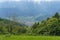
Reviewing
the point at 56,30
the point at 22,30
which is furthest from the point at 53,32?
the point at 22,30

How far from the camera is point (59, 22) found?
3884 centimetres

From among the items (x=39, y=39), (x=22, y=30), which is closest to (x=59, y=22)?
(x=22, y=30)

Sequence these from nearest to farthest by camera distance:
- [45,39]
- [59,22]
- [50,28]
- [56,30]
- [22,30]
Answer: [45,39]
[56,30]
[50,28]
[59,22]
[22,30]

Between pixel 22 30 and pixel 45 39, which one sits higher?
pixel 45 39

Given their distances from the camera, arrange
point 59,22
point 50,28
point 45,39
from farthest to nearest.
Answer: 1. point 59,22
2. point 50,28
3. point 45,39

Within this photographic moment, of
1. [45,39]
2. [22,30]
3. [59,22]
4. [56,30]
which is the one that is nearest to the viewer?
[45,39]

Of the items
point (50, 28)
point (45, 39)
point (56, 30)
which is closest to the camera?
point (45, 39)

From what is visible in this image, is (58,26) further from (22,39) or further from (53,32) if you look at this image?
(22,39)

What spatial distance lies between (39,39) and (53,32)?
14501mm

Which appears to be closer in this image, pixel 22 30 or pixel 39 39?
pixel 39 39

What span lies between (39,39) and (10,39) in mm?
2854

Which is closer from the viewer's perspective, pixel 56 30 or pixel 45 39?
pixel 45 39

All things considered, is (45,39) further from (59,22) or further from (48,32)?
(59,22)

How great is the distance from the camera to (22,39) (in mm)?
20062
